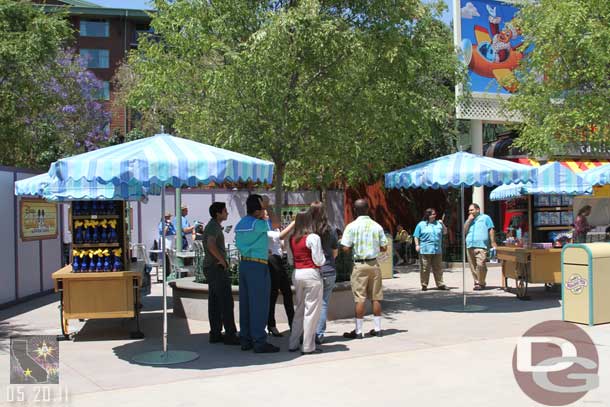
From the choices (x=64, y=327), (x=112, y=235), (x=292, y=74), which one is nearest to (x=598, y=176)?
(x=292, y=74)

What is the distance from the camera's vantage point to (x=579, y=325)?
32.1ft

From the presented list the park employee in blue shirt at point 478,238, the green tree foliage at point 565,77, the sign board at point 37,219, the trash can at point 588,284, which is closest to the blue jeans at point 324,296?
the trash can at point 588,284

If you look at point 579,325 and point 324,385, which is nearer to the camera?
point 324,385

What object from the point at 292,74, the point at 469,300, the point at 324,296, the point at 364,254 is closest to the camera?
the point at 324,296

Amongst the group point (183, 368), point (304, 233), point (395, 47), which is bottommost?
point (183, 368)

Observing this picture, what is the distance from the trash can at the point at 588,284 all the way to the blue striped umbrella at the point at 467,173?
1.59 m

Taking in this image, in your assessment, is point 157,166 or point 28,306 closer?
point 157,166

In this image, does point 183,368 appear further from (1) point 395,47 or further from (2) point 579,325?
(1) point 395,47

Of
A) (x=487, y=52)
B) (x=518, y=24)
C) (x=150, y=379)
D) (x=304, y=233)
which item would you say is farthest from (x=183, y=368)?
(x=487, y=52)

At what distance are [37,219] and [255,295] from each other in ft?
27.4

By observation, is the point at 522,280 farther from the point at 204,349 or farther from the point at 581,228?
the point at 204,349

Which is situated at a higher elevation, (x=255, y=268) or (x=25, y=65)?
(x=25, y=65)

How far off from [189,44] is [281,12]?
177 cm

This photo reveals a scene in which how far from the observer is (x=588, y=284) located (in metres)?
9.72
